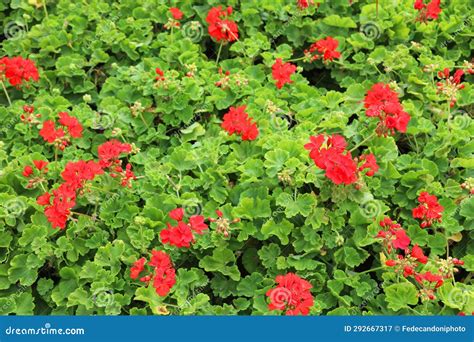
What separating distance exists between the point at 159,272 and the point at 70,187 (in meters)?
0.63

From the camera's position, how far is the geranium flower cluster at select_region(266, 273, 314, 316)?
10.0ft

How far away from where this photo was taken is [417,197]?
12.0ft

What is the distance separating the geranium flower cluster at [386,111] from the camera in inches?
136

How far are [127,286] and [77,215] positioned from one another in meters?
0.53

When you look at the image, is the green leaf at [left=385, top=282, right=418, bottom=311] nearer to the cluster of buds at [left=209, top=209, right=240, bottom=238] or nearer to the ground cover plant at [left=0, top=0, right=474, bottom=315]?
the ground cover plant at [left=0, top=0, right=474, bottom=315]

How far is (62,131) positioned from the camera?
3.81m

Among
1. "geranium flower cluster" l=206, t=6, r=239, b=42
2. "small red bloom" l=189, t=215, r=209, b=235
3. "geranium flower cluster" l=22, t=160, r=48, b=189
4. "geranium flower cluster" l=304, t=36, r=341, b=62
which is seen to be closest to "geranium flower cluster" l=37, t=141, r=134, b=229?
"geranium flower cluster" l=22, t=160, r=48, b=189

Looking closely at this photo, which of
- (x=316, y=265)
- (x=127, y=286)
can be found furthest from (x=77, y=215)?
(x=316, y=265)

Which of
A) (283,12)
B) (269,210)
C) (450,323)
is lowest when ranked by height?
(450,323)

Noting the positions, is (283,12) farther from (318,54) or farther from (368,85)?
(368,85)

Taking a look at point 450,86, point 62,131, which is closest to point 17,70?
point 62,131

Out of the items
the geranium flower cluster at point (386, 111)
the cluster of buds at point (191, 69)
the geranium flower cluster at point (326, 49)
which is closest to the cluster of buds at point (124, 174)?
the cluster of buds at point (191, 69)

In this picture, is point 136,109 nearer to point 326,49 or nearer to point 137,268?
point 137,268

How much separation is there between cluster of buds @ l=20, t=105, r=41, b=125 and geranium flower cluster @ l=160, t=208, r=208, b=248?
3.81 ft
